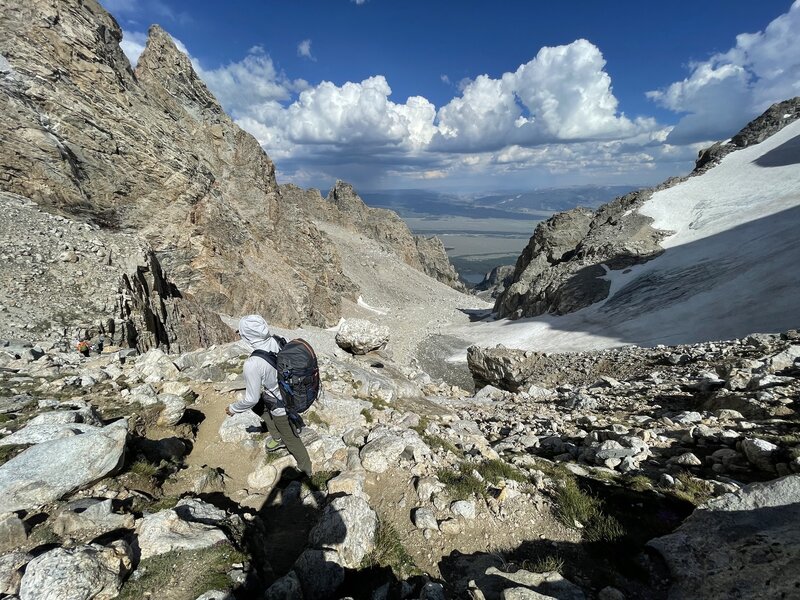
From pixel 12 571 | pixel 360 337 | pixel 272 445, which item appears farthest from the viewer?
pixel 360 337

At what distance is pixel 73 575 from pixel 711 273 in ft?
163

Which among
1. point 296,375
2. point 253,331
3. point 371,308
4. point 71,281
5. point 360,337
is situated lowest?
point 371,308

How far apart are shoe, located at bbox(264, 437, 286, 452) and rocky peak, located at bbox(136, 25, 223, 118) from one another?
52942mm

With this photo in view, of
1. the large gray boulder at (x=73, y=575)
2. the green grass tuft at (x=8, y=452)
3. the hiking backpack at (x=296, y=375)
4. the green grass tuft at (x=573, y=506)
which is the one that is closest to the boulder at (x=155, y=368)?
the green grass tuft at (x=8, y=452)

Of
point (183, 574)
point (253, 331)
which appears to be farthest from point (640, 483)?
point (253, 331)

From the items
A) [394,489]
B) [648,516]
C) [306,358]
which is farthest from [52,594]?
[648,516]

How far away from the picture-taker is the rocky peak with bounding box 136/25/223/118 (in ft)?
147

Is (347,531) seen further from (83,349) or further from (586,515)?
(83,349)

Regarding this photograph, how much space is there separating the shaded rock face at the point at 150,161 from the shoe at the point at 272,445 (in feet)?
77.1

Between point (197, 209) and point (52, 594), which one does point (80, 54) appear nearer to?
point (197, 209)

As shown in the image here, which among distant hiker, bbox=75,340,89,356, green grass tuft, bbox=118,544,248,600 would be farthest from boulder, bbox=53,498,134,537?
distant hiker, bbox=75,340,89,356

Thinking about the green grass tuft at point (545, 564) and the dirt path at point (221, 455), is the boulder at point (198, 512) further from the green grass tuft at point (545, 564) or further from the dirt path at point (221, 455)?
the green grass tuft at point (545, 564)

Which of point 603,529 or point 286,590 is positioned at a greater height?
point 286,590

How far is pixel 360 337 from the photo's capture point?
20.9 metres
